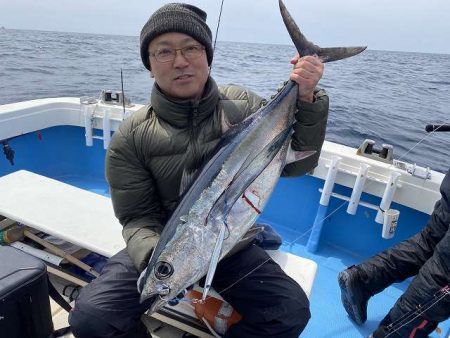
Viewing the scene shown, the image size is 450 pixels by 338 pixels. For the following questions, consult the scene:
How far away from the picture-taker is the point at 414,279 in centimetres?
246

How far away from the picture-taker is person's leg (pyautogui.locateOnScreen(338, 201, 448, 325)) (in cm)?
274

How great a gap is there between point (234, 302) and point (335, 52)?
1559mm

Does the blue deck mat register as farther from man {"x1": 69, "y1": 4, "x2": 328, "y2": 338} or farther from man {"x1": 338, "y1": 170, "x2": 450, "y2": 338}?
man {"x1": 69, "y1": 4, "x2": 328, "y2": 338}

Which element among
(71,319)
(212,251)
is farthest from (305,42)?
(71,319)

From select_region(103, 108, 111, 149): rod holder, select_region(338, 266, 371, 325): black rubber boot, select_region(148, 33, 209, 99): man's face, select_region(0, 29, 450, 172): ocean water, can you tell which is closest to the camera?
select_region(148, 33, 209, 99): man's face

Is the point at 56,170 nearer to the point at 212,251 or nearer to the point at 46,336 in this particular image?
the point at 46,336

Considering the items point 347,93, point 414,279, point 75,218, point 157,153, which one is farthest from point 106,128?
point 347,93

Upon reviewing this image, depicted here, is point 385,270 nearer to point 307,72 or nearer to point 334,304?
point 334,304

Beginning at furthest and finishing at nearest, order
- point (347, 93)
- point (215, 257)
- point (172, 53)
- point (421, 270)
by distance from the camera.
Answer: point (347, 93), point (421, 270), point (172, 53), point (215, 257)

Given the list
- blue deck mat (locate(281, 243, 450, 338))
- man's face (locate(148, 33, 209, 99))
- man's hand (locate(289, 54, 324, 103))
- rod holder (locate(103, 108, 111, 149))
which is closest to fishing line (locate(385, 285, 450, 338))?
blue deck mat (locate(281, 243, 450, 338))

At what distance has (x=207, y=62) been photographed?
2.24 meters

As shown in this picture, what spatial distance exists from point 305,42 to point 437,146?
7270 millimetres

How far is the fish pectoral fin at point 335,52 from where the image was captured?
1929mm

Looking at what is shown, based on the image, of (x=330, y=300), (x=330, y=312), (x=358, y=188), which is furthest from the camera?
(x=358, y=188)
